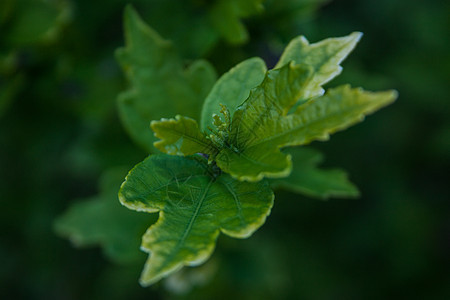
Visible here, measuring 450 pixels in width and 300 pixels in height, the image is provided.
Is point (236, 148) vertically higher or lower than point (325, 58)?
lower

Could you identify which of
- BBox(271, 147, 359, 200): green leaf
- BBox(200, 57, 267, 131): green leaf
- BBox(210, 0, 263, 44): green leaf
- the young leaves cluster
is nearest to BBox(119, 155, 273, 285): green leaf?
the young leaves cluster

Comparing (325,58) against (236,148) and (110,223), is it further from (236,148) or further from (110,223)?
(110,223)

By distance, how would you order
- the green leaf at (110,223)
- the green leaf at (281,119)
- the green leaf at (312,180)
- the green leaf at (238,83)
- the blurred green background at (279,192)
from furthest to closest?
the blurred green background at (279,192) → the green leaf at (110,223) → the green leaf at (312,180) → the green leaf at (238,83) → the green leaf at (281,119)

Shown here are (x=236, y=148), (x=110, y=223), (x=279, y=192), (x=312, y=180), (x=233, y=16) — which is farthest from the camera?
(x=279, y=192)

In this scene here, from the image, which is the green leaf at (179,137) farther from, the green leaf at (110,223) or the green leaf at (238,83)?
the green leaf at (110,223)

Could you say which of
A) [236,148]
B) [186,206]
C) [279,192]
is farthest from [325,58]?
[279,192]

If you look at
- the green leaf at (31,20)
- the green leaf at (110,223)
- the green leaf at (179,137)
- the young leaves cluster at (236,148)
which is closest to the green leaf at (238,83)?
the young leaves cluster at (236,148)

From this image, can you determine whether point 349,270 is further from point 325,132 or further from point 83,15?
point 325,132
